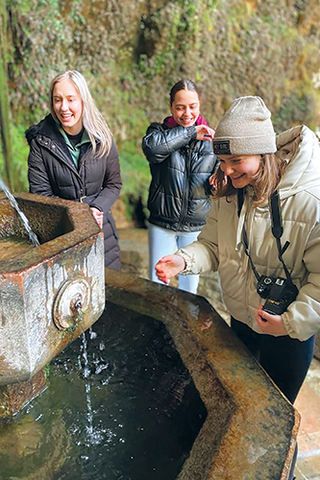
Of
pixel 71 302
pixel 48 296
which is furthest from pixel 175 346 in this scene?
pixel 48 296

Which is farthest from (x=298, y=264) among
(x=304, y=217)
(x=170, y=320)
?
(x=170, y=320)

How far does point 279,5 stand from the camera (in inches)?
322

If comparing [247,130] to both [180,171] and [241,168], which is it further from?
[180,171]

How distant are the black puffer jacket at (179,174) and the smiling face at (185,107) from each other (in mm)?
57

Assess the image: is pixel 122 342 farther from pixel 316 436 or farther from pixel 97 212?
pixel 316 436

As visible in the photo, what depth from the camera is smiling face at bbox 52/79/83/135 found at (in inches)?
102

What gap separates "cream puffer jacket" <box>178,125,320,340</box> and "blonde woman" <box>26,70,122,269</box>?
3.46ft

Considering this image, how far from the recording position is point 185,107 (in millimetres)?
2814

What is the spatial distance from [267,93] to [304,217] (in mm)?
7241

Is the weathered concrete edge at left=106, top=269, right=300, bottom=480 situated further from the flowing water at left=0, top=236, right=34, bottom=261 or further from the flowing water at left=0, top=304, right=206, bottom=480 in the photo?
the flowing water at left=0, top=236, right=34, bottom=261

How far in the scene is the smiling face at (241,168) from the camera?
5.68 feet

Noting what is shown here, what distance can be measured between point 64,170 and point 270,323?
1754mm

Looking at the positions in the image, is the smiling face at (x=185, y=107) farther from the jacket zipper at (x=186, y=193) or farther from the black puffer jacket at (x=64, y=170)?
the black puffer jacket at (x=64, y=170)

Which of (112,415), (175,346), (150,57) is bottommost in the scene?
(112,415)
